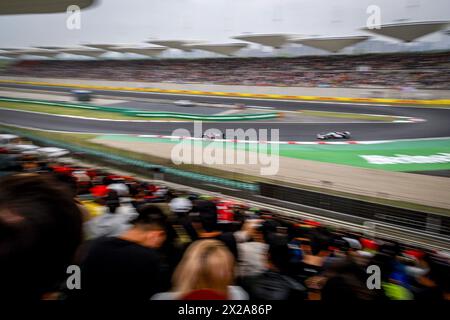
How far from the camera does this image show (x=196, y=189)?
527 cm

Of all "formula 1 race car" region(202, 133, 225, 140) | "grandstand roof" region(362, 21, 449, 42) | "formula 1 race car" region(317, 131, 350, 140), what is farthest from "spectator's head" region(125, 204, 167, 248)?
"formula 1 race car" region(317, 131, 350, 140)

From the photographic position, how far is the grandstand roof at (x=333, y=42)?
6.40 m

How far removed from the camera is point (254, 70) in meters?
8.33

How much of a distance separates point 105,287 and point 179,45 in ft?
23.4

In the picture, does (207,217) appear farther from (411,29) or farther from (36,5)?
(411,29)

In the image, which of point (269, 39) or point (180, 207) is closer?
point (180, 207)

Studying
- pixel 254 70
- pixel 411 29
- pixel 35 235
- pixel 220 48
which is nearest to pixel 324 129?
pixel 254 70

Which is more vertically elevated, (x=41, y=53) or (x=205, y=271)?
(x=41, y=53)

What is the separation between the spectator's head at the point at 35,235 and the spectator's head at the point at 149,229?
67 centimetres

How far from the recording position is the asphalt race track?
21.9ft

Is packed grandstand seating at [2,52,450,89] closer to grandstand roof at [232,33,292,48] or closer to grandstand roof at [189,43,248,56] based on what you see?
grandstand roof at [189,43,248,56]

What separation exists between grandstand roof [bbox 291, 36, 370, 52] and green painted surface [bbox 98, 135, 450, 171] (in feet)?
7.43

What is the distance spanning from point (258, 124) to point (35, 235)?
6.87 metres

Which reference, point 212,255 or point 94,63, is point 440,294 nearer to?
point 212,255
